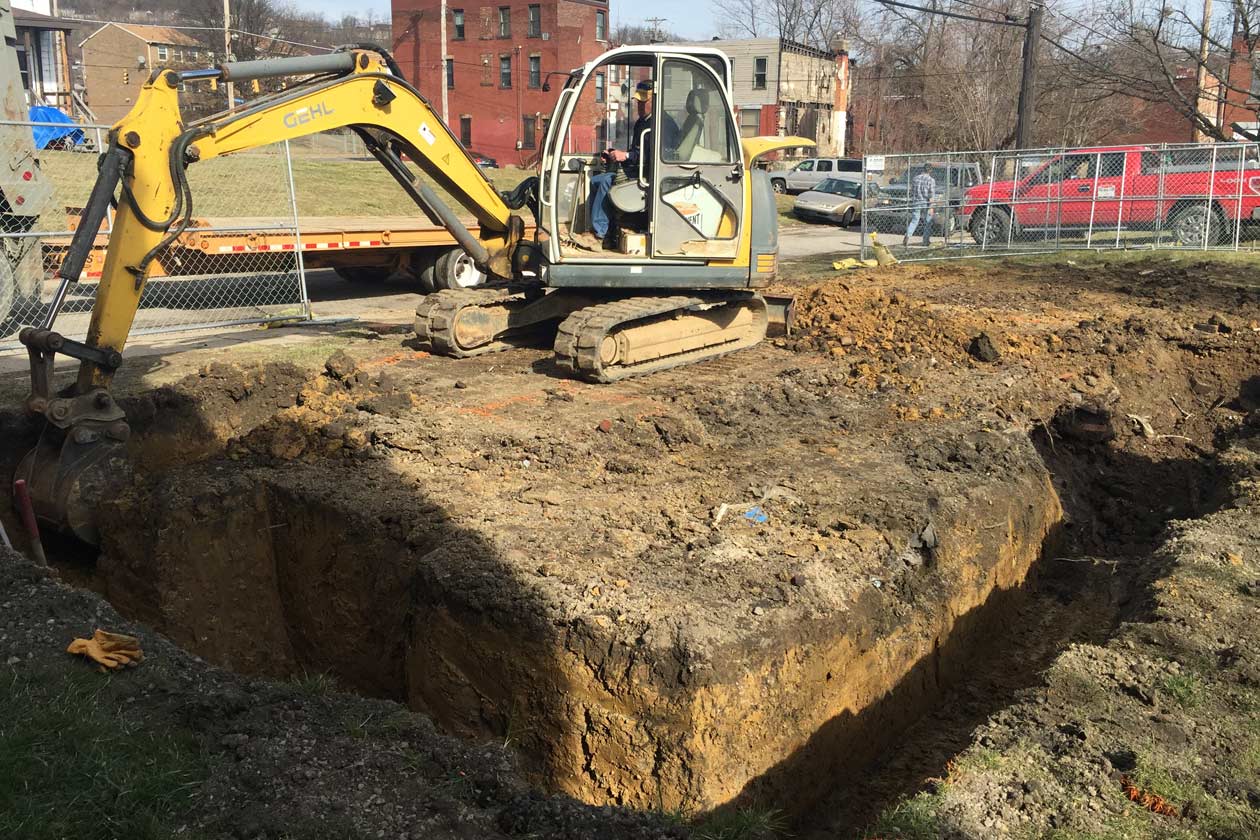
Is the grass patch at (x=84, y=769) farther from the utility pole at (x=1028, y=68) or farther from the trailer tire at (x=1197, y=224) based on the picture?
the utility pole at (x=1028, y=68)

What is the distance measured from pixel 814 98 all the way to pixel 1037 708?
2237 inches

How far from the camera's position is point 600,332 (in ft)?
28.6

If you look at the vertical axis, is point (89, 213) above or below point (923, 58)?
below

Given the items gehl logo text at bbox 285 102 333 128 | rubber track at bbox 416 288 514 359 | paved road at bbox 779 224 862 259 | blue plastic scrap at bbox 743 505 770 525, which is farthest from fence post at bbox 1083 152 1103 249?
blue plastic scrap at bbox 743 505 770 525

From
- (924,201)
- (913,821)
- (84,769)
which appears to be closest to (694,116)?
(913,821)

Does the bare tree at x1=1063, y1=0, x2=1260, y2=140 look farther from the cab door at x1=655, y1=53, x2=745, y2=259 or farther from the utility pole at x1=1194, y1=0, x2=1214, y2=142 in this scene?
the cab door at x1=655, y1=53, x2=745, y2=259

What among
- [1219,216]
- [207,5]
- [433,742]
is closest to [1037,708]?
[433,742]

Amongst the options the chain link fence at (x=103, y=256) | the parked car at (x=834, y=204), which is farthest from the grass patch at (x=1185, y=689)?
the parked car at (x=834, y=204)

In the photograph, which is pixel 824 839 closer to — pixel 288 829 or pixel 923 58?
pixel 288 829

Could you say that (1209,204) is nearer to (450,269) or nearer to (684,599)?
(450,269)

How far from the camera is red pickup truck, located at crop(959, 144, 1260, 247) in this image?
18.5 metres

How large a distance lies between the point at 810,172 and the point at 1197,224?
62.8 feet

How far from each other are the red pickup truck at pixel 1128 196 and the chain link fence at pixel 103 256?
1334cm

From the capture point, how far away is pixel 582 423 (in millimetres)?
7750
